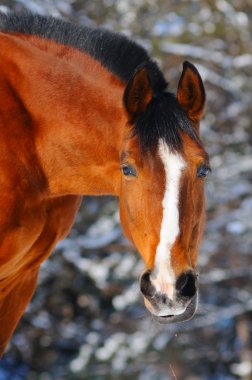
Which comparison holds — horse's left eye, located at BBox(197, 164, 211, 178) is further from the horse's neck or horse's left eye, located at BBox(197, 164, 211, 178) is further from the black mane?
the horse's neck

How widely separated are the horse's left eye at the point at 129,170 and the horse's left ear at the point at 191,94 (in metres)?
0.37

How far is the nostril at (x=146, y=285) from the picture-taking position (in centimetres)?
348

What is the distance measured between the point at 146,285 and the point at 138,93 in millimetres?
878

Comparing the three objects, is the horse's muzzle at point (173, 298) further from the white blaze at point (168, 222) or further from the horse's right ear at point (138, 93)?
the horse's right ear at point (138, 93)

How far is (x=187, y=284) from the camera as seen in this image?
11.4 feet

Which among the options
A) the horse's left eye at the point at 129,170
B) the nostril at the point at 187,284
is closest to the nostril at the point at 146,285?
the nostril at the point at 187,284

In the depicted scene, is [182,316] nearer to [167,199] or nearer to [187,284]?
[187,284]

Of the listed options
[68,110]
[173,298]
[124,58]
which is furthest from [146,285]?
[124,58]

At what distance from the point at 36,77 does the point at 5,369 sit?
16.4 ft

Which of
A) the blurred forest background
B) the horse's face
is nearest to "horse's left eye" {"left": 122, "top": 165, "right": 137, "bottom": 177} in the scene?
the horse's face

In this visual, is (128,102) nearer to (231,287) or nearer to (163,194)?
(163,194)

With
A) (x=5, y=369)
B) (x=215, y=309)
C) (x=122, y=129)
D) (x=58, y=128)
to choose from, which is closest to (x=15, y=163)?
(x=58, y=128)

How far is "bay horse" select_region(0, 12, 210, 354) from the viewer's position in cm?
354

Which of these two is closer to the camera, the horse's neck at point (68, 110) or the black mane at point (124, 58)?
the black mane at point (124, 58)
